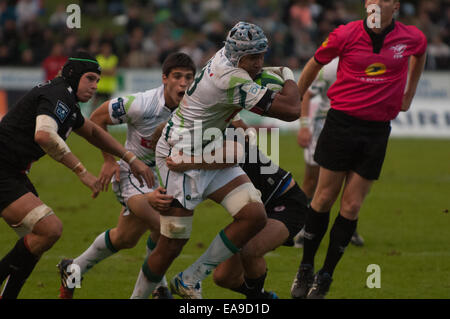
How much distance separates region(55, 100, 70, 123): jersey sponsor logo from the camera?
556 centimetres

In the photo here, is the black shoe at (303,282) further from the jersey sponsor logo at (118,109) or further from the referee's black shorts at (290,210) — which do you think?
the jersey sponsor logo at (118,109)

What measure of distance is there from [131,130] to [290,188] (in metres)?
1.55

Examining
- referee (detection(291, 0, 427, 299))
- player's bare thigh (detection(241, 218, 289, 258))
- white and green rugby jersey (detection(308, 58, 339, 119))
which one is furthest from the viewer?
white and green rugby jersey (detection(308, 58, 339, 119))

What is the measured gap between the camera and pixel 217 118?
5.47 metres

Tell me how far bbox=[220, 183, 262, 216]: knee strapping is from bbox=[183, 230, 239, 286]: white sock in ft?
0.73

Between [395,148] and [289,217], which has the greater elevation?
[289,217]

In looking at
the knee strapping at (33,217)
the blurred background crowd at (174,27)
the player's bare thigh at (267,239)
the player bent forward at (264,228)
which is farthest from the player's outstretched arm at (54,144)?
the blurred background crowd at (174,27)

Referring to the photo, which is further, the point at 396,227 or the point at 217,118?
the point at 396,227

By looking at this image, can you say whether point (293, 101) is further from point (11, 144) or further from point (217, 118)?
point (11, 144)

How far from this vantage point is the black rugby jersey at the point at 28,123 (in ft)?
18.5

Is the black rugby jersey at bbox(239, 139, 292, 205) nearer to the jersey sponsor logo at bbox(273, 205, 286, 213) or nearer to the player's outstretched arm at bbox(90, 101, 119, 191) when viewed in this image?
the jersey sponsor logo at bbox(273, 205, 286, 213)

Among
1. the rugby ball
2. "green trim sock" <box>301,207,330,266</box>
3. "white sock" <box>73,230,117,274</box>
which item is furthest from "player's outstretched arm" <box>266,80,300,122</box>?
"white sock" <box>73,230,117,274</box>

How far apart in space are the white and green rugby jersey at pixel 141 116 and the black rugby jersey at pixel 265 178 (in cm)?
86
